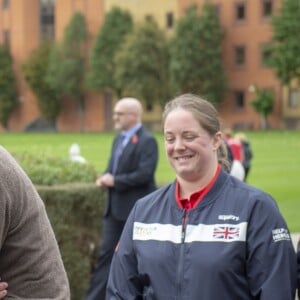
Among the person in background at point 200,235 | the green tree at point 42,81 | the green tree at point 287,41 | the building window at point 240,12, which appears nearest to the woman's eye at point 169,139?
the person in background at point 200,235

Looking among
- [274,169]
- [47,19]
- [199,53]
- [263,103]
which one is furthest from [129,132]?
[47,19]

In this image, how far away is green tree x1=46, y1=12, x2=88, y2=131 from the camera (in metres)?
76.8

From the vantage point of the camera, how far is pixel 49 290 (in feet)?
9.20

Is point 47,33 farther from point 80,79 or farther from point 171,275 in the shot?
point 171,275

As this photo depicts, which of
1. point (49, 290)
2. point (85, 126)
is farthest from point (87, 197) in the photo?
point (85, 126)

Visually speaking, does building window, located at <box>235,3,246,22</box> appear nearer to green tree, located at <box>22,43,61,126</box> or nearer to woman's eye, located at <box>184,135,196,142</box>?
green tree, located at <box>22,43,61,126</box>

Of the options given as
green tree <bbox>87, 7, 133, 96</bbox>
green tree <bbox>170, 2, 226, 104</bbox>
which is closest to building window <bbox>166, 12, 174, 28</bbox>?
green tree <bbox>87, 7, 133, 96</bbox>

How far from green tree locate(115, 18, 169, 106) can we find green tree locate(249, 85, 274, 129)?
24.7 feet

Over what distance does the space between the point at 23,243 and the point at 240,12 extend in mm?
67236

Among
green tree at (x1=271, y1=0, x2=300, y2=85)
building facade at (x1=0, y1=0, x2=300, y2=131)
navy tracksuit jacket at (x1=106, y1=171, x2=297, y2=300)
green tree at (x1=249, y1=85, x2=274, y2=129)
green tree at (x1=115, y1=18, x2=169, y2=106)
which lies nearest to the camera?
navy tracksuit jacket at (x1=106, y1=171, x2=297, y2=300)

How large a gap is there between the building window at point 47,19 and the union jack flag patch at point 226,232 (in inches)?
3161

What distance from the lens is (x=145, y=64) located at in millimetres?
68500

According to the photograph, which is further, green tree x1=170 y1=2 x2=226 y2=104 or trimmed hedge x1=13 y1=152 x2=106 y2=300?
green tree x1=170 y1=2 x2=226 y2=104

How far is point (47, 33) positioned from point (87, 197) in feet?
251
